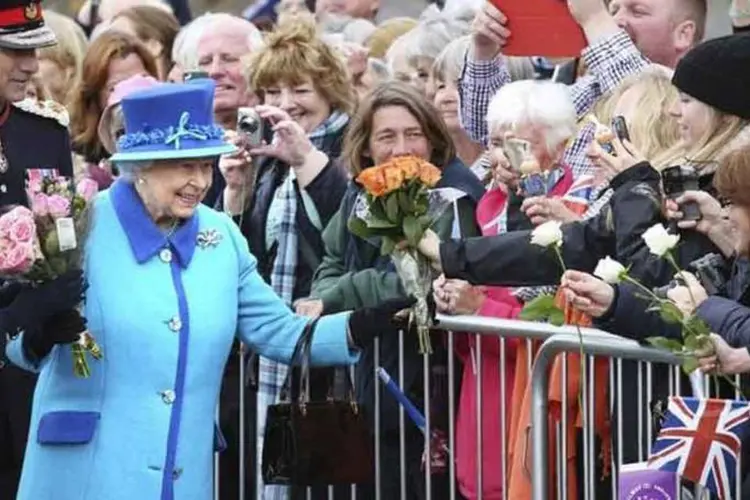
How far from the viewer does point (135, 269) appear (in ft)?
26.2

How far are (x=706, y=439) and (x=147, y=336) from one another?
2.03 meters

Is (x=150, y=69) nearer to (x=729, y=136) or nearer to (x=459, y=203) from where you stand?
(x=459, y=203)

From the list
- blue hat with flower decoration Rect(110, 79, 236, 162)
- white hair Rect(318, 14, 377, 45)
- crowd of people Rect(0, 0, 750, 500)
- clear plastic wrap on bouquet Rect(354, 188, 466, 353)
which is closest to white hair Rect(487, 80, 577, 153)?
crowd of people Rect(0, 0, 750, 500)

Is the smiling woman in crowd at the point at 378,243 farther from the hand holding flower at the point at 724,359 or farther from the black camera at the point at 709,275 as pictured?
the hand holding flower at the point at 724,359

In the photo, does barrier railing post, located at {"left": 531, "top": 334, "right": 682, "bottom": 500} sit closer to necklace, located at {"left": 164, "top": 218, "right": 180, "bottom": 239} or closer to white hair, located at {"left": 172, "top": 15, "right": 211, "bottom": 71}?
necklace, located at {"left": 164, "top": 218, "right": 180, "bottom": 239}

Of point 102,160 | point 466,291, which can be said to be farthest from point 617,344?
point 102,160

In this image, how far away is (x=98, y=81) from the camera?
10812 mm

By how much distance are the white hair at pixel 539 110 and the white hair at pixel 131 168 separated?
4.71ft

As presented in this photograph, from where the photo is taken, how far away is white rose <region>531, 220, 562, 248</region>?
7.34 meters

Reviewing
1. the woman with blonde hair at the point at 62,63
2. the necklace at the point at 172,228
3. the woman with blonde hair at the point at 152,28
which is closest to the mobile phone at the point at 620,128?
the necklace at the point at 172,228

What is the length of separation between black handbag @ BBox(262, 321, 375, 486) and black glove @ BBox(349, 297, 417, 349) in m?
0.15

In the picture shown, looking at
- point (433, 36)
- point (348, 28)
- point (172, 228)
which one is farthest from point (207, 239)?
point (348, 28)

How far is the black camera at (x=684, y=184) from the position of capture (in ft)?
23.9

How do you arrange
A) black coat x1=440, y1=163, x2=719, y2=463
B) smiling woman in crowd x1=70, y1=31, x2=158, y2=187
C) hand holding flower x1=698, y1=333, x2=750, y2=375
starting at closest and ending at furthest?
hand holding flower x1=698, y1=333, x2=750, y2=375
black coat x1=440, y1=163, x2=719, y2=463
smiling woman in crowd x1=70, y1=31, x2=158, y2=187
